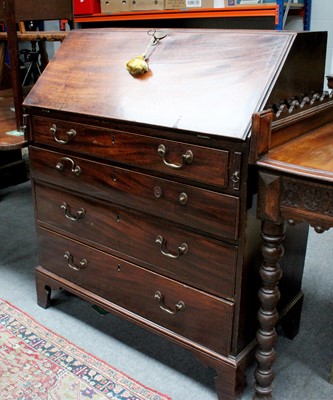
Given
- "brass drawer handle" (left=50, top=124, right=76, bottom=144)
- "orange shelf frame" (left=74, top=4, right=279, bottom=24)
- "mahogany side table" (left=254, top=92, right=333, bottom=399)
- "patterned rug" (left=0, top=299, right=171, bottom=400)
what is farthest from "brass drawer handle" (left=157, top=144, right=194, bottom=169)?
"orange shelf frame" (left=74, top=4, right=279, bottom=24)

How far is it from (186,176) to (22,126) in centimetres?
83

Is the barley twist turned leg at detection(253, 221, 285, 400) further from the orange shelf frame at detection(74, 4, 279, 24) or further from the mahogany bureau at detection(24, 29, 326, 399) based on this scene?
the orange shelf frame at detection(74, 4, 279, 24)

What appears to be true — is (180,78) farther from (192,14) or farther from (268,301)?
(192,14)

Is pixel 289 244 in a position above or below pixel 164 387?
above

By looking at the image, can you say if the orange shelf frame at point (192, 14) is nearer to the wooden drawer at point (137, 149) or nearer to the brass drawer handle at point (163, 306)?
the wooden drawer at point (137, 149)

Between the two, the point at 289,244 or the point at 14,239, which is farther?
the point at 14,239

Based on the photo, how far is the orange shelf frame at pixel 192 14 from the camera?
236 cm

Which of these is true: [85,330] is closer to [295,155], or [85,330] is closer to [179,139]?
[179,139]

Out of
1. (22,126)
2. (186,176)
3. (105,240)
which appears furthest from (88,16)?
(186,176)

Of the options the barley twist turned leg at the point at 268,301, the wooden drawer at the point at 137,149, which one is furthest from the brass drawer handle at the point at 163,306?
the wooden drawer at the point at 137,149

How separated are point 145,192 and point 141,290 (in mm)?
348

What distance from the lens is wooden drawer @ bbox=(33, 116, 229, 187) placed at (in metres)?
1.28

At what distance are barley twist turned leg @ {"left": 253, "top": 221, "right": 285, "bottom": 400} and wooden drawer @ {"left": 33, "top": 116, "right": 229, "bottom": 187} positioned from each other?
0.61 ft

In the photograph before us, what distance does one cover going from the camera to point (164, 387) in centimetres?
159
